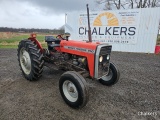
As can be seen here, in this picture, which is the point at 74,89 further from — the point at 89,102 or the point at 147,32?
the point at 147,32

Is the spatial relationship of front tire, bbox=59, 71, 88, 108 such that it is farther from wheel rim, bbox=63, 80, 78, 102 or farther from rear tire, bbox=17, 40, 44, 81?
rear tire, bbox=17, 40, 44, 81

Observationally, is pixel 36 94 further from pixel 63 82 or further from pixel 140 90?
pixel 140 90

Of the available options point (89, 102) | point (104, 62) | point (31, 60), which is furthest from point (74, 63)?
point (31, 60)

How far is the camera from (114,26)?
10.0 meters

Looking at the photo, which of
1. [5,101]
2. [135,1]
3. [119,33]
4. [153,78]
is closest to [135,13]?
[119,33]

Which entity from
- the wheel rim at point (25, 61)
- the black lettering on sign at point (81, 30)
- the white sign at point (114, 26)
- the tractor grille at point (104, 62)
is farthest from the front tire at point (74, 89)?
the black lettering on sign at point (81, 30)

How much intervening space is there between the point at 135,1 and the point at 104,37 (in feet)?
56.5

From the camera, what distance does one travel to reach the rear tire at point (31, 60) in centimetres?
375

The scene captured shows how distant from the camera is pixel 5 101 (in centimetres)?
310

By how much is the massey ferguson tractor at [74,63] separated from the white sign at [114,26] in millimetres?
6448

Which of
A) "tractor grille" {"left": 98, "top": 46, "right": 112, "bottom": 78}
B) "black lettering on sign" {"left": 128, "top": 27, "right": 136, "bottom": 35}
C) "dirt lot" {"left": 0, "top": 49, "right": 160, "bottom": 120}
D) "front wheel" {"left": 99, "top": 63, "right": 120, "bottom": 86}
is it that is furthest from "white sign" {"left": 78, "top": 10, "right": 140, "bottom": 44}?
"tractor grille" {"left": 98, "top": 46, "right": 112, "bottom": 78}

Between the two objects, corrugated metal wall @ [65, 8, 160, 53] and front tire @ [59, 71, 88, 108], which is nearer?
front tire @ [59, 71, 88, 108]

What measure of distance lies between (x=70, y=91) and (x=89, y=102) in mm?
489

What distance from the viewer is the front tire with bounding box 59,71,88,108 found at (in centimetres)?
262
